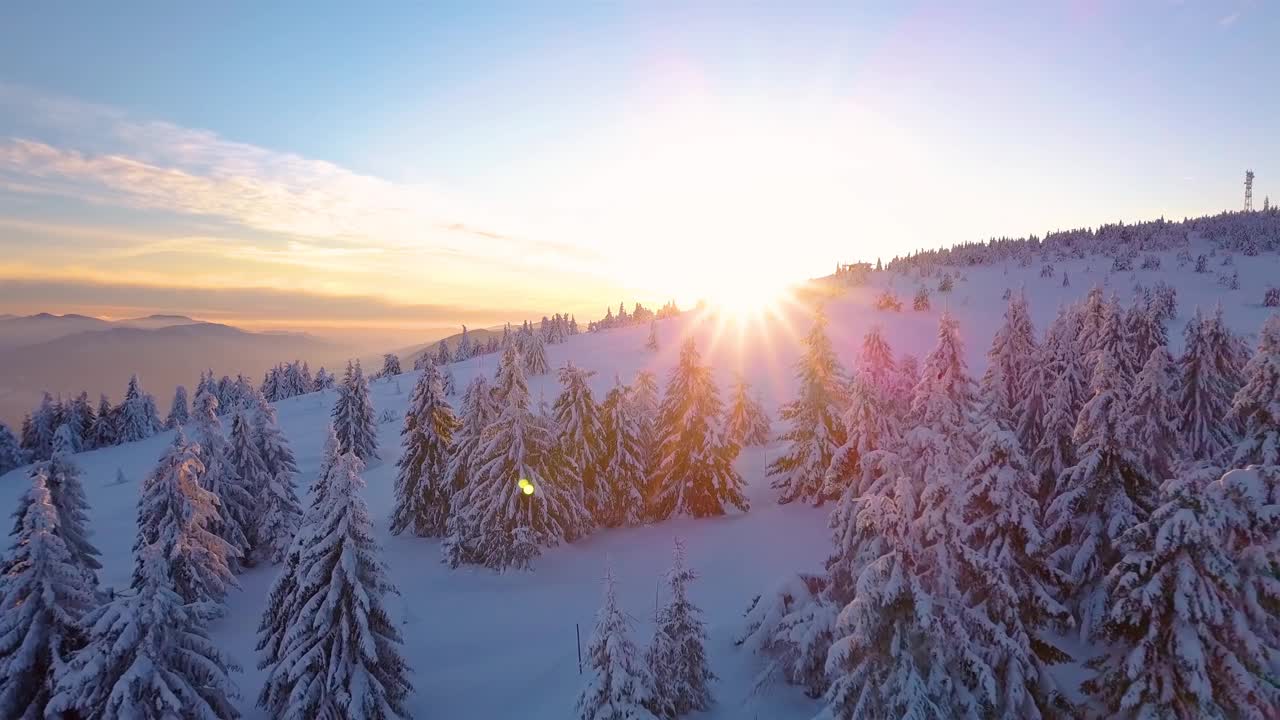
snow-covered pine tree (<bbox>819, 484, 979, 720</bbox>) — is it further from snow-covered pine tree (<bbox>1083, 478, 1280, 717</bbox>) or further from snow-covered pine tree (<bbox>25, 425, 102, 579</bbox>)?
snow-covered pine tree (<bbox>25, 425, 102, 579</bbox>)

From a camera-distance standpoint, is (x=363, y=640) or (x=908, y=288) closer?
(x=363, y=640)

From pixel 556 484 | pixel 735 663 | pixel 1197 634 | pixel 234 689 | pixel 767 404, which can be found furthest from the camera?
pixel 767 404

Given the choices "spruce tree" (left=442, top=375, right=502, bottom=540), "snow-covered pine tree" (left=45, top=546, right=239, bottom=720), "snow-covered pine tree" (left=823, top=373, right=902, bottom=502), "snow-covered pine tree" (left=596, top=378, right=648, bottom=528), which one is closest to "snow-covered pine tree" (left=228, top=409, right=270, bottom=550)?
"spruce tree" (left=442, top=375, right=502, bottom=540)

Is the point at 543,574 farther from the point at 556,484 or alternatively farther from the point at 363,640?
the point at 363,640

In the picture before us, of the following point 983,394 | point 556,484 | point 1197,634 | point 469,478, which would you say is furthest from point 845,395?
point 1197,634

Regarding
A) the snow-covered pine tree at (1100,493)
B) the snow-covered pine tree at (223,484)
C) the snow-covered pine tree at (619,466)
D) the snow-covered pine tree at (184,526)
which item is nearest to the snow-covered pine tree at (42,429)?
the snow-covered pine tree at (223,484)
